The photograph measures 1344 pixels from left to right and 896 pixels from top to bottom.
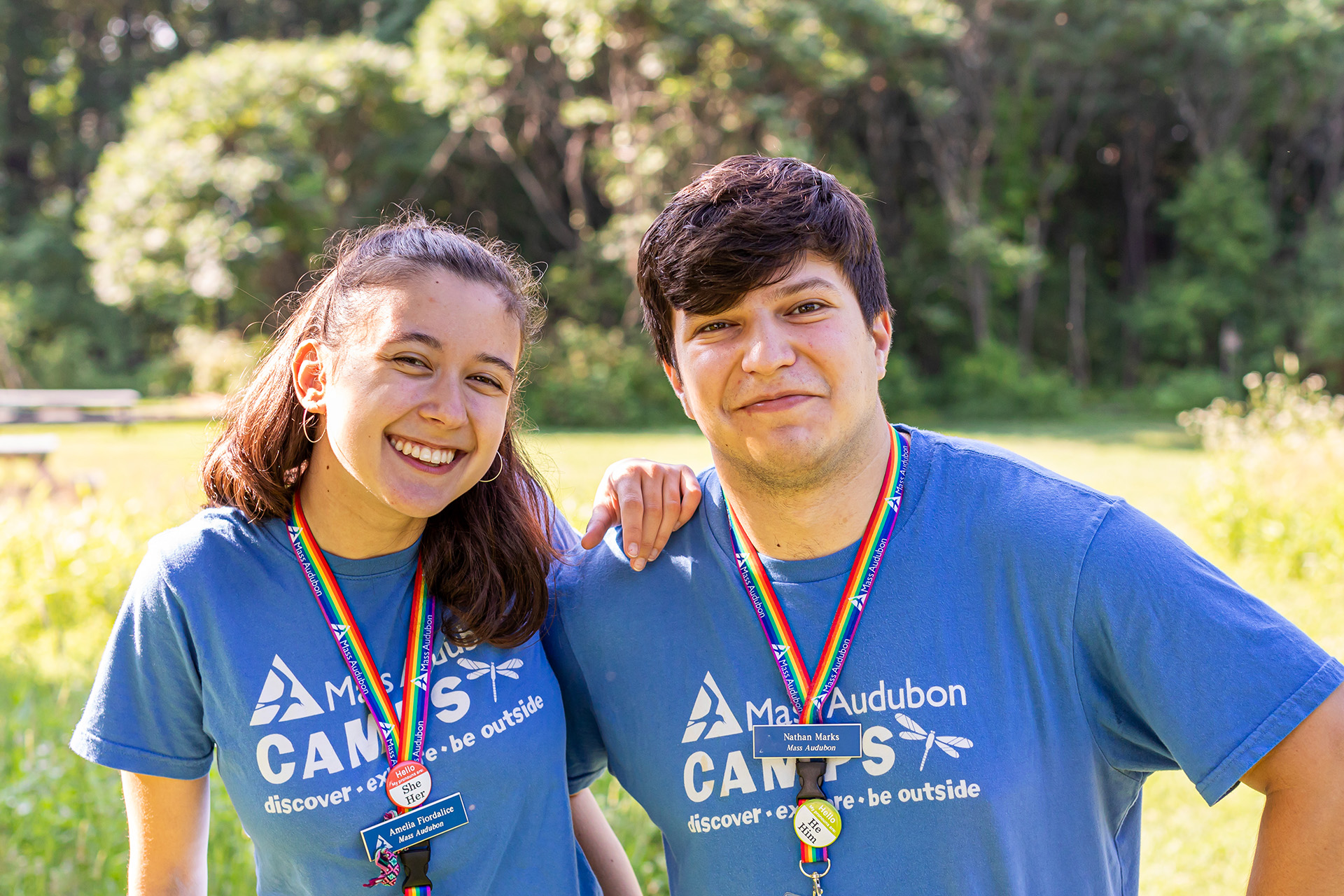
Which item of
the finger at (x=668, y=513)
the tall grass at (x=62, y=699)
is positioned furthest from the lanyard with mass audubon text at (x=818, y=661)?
the tall grass at (x=62, y=699)

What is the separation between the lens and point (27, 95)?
2772cm

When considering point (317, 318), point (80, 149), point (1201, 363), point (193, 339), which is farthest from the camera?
point (80, 149)

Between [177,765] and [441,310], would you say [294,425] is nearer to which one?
[441,310]

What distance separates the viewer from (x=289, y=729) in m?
1.81

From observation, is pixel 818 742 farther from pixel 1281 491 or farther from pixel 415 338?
pixel 1281 491

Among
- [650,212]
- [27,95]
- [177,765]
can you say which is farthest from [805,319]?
[27,95]

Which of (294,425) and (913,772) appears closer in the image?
(913,772)

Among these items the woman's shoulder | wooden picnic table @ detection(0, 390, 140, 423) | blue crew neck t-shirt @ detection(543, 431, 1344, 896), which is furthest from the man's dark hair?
wooden picnic table @ detection(0, 390, 140, 423)

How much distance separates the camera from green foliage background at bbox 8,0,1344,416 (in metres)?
16.8

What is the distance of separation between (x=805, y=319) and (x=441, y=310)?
708mm

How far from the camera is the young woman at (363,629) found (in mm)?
1807

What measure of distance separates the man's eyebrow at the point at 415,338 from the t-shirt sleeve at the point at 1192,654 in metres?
1.25

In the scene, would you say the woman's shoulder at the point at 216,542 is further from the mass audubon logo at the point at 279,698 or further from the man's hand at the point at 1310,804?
the man's hand at the point at 1310,804

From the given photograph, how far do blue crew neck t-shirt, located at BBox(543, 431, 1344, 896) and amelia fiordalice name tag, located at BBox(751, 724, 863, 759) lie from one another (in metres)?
0.03
